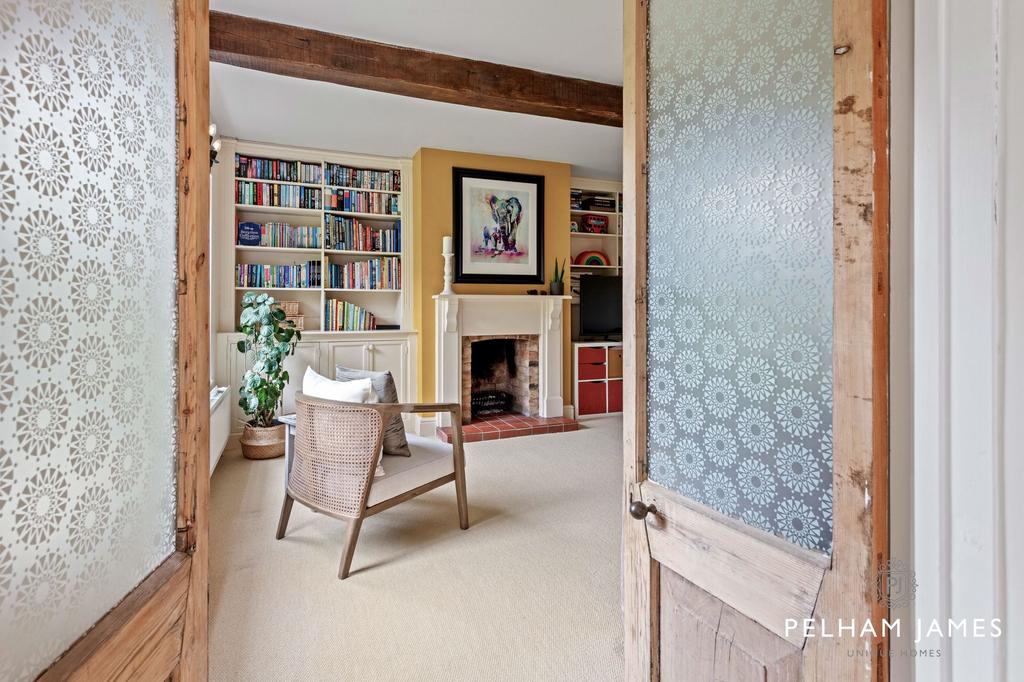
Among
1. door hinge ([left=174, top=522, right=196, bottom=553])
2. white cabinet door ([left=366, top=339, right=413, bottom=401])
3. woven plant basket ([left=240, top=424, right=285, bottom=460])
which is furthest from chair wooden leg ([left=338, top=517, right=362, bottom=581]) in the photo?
white cabinet door ([left=366, top=339, right=413, bottom=401])

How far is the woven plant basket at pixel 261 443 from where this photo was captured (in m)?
4.06

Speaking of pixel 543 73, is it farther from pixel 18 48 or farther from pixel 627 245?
pixel 18 48

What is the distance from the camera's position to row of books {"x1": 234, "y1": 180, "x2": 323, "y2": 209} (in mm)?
4449

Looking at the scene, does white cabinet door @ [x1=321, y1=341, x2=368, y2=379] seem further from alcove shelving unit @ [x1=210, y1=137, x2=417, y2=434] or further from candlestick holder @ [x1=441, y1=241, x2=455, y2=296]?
candlestick holder @ [x1=441, y1=241, x2=455, y2=296]

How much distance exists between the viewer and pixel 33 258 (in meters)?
0.49

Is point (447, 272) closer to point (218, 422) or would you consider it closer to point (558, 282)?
point (558, 282)

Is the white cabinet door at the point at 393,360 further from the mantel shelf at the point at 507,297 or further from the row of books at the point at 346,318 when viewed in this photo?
Result: the mantel shelf at the point at 507,297

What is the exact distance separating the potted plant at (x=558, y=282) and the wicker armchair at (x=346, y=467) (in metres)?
2.95

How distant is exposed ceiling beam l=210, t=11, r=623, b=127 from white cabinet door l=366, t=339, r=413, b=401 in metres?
2.35

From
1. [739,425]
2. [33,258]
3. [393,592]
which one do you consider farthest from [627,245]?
[393,592]

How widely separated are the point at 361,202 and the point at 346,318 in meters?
1.11

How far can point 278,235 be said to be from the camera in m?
4.63

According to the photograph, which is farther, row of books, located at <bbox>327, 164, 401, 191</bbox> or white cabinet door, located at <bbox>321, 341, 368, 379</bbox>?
row of books, located at <bbox>327, 164, 401, 191</bbox>

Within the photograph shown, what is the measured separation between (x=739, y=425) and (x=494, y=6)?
8.38 ft
